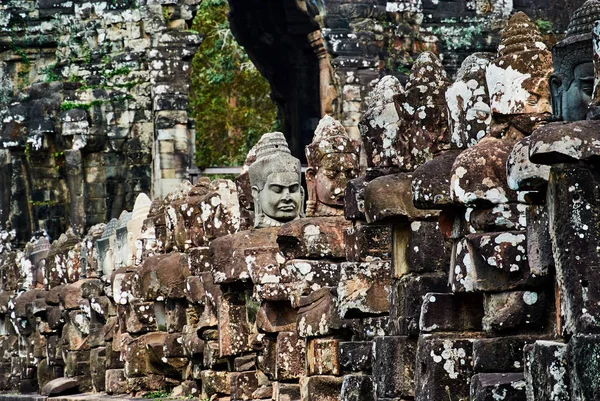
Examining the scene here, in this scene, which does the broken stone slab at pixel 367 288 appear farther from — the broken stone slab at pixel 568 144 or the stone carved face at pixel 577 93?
the broken stone slab at pixel 568 144

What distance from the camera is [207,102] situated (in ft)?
159

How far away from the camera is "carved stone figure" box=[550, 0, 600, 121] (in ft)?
29.1

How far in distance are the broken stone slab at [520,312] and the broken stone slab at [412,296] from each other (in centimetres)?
111

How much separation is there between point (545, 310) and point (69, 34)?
Answer: 2460 cm

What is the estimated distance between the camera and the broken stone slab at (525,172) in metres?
8.52

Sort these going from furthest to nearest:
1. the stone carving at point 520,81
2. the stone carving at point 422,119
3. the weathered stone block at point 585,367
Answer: the stone carving at point 422,119, the stone carving at point 520,81, the weathered stone block at point 585,367

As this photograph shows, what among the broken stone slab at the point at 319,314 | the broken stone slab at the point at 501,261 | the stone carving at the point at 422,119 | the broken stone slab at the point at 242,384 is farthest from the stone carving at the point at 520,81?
the broken stone slab at the point at 242,384

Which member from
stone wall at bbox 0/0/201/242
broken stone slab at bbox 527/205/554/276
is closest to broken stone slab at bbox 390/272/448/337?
broken stone slab at bbox 527/205/554/276

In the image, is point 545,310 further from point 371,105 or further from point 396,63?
point 396,63

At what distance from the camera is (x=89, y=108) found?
33312mm

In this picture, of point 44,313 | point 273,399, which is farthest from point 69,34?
point 273,399

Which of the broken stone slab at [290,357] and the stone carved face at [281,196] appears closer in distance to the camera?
the broken stone slab at [290,357]

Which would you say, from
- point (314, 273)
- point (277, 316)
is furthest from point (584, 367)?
point (277, 316)

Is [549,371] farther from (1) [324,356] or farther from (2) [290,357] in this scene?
(2) [290,357]
